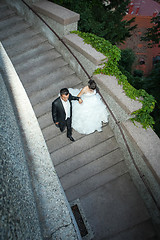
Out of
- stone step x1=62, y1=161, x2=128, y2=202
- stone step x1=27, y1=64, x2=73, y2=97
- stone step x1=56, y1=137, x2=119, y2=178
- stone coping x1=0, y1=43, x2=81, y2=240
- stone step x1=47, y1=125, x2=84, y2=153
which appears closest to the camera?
stone coping x1=0, y1=43, x2=81, y2=240

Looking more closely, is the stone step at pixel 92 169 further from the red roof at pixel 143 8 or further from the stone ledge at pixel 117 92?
the red roof at pixel 143 8

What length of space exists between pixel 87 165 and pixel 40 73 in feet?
10.5

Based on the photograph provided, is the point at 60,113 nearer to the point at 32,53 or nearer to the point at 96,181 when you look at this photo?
the point at 96,181

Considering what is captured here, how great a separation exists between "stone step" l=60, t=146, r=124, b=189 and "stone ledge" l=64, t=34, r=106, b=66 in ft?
7.56

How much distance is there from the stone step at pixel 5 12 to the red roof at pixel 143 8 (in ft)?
49.9

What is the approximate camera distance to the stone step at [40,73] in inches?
212

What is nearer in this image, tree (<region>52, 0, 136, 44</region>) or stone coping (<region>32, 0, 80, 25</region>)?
stone coping (<region>32, 0, 80, 25</region>)

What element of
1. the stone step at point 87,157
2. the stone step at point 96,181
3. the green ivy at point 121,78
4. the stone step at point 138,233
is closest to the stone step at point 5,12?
the green ivy at point 121,78

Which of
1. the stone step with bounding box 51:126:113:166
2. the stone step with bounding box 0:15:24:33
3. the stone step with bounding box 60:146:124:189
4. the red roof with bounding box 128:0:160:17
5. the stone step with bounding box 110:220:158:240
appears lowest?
the stone step with bounding box 110:220:158:240

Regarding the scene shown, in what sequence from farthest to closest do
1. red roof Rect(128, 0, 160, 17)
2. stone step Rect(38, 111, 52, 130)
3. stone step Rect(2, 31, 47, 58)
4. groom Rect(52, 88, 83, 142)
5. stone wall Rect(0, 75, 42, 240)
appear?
red roof Rect(128, 0, 160, 17)
stone step Rect(2, 31, 47, 58)
stone step Rect(38, 111, 52, 130)
groom Rect(52, 88, 83, 142)
stone wall Rect(0, 75, 42, 240)

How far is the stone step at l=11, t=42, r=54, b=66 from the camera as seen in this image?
18.9 feet

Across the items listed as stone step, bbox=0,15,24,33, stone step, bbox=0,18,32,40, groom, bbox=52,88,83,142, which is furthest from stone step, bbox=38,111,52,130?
stone step, bbox=0,15,24,33

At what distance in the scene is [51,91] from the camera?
527cm

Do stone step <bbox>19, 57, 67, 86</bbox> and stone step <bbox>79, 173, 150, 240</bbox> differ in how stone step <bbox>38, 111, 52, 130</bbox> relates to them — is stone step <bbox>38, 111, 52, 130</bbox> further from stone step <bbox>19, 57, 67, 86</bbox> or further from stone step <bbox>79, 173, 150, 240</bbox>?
stone step <bbox>79, 173, 150, 240</bbox>
